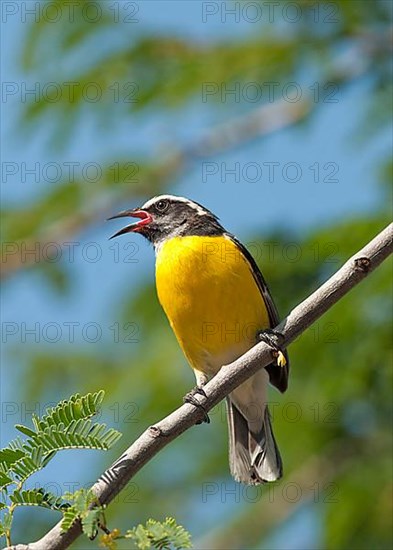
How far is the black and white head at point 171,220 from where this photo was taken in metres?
6.27

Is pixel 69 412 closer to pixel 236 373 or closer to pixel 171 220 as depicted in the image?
pixel 236 373

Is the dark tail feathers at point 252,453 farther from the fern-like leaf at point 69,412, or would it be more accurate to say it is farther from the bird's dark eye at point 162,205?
the fern-like leaf at point 69,412

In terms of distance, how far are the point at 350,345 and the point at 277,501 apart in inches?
52.6

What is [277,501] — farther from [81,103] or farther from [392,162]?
[81,103]

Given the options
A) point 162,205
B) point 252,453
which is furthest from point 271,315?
point 162,205

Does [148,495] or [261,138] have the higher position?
[261,138]

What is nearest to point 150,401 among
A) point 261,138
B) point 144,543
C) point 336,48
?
point 261,138

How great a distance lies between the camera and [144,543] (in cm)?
296

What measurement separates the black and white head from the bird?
17 mm

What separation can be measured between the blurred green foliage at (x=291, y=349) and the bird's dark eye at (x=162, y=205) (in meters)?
1.05

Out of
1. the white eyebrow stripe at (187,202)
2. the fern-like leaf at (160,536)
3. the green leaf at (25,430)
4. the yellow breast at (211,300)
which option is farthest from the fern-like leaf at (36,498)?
the white eyebrow stripe at (187,202)

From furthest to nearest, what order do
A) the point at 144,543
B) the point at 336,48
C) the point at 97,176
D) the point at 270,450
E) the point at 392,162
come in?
the point at 97,176, the point at 336,48, the point at 392,162, the point at 270,450, the point at 144,543

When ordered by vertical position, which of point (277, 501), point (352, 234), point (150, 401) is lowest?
point (277, 501)

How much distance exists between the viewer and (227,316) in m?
5.82
